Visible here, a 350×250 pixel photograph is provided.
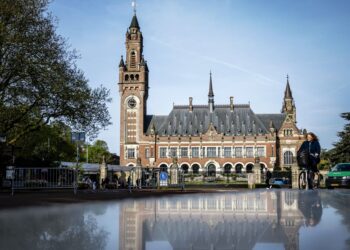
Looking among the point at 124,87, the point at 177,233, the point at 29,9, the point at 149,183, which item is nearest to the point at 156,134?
the point at 124,87

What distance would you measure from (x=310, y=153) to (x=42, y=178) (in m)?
15.3

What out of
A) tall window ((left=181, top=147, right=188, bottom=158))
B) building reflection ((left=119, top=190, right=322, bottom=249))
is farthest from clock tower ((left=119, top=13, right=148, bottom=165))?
building reflection ((left=119, top=190, right=322, bottom=249))

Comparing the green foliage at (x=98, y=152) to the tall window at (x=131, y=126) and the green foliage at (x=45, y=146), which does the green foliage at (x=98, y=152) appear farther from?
the green foliage at (x=45, y=146)

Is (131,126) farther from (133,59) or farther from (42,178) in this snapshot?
(42,178)

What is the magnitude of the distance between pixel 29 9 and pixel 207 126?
2457 inches

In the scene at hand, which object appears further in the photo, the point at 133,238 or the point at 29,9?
the point at 29,9

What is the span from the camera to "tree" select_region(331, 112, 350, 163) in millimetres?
51844

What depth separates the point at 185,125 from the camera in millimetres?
86562

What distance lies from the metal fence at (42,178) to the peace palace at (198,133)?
2250 inches

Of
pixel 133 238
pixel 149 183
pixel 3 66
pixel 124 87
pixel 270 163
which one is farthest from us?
pixel 124 87

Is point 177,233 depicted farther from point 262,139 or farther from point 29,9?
point 262,139

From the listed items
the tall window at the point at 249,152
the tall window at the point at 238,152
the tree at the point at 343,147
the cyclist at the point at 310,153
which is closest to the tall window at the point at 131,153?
the tall window at the point at 238,152

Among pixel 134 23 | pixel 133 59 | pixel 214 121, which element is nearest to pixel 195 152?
pixel 214 121

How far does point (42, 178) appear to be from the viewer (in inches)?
952
